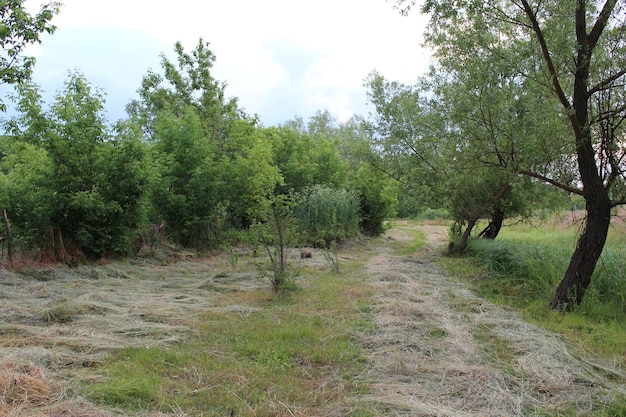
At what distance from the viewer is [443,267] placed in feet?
35.6

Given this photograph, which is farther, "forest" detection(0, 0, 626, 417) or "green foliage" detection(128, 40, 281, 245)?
"green foliage" detection(128, 40, 281, 245)

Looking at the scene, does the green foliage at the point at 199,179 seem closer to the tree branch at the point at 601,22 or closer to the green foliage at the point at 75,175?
the green foliage at the point at 75,175

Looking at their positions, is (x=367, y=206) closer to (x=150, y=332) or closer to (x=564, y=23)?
(x=564, y=23)

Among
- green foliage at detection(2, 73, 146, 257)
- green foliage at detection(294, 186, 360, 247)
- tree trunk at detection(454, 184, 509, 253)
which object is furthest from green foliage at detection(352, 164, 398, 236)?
green foliage at detection(2, 73, 146, 257)

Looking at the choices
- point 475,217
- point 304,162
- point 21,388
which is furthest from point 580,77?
point 304,162

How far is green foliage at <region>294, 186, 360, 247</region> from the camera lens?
15.3 metres

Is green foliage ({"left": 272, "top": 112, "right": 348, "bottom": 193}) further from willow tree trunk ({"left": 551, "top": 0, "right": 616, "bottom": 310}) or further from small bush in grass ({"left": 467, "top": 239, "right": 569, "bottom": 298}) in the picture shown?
willow tree trunk ({"left": 551, "top": 0, "right": 616, "bottom": 310})

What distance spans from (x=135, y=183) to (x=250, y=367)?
22.4ft

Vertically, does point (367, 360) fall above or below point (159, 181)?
below

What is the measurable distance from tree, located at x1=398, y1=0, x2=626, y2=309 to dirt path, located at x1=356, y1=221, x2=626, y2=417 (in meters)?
1.60

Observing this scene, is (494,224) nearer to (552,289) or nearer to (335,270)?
(335,270)

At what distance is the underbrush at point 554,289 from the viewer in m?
5.02

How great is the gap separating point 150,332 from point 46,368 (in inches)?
51.0

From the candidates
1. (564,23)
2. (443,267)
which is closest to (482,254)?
(443,267)
